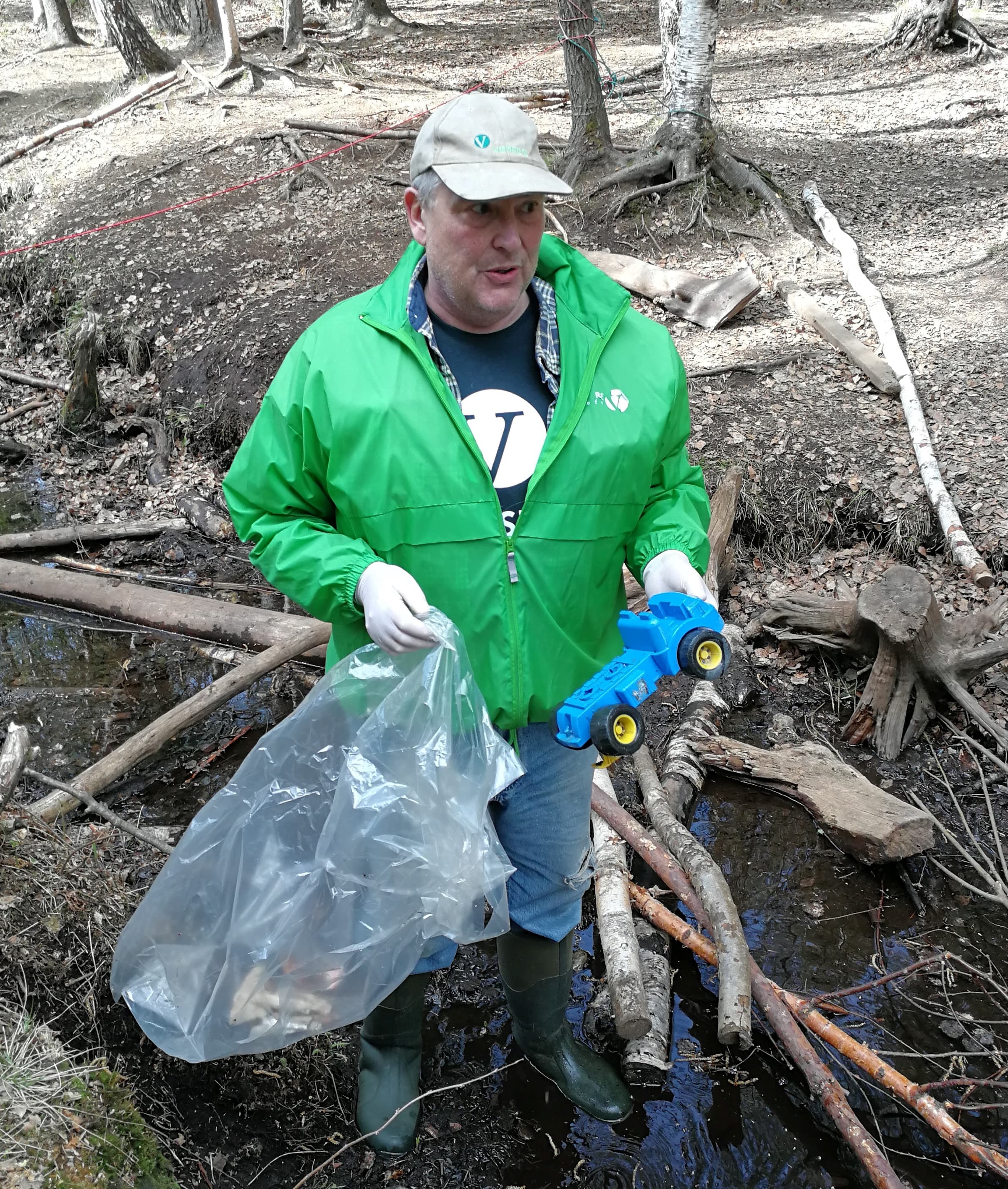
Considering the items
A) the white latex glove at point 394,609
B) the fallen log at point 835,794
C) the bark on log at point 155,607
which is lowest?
the fallen log at point 835,794

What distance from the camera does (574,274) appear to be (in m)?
2.16

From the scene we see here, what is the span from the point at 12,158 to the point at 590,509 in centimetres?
1081

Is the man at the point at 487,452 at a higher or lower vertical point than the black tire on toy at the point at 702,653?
higher

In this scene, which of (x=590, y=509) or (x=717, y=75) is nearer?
(x=590, y=509)

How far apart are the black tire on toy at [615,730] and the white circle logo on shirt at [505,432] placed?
0.52 m

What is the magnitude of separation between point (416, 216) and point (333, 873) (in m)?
1.41

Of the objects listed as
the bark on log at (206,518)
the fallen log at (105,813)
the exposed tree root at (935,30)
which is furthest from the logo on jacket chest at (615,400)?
the exposed tree root at (935,30)

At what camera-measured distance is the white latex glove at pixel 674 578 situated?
201 cm

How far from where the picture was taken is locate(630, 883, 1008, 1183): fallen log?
2.41 metres

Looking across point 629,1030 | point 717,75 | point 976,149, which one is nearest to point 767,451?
point 629,1030

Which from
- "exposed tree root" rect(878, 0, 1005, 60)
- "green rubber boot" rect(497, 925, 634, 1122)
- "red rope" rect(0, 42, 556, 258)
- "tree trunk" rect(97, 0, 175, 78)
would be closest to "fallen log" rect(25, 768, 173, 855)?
"green rubber boot" rect(497, 925, 634, 1122)

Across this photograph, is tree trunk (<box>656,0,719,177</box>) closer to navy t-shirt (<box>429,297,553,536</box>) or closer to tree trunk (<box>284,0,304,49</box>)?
navy t-shirt (<box>429,297,553,536</box>)

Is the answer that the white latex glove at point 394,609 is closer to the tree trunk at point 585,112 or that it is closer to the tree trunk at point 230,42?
the tree trunk at point 585,112

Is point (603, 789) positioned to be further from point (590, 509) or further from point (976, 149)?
point (976, 149)
